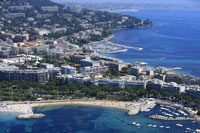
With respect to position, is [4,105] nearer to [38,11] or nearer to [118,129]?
[118,129]

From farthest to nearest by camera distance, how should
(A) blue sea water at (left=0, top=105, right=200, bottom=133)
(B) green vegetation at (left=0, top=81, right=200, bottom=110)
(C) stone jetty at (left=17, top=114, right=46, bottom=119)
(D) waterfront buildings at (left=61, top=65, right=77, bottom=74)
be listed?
(D) waterfront buildings at (left=61, top=65, right=77, bottom=74)
(B) green vegetation at (left=0, top=81, right=200, bottom=110)
(C) stone jetty at (left=17, top=114, right=46, bottom=119)
(A) blue sea water at (left=0, top=105, right=200, bottom=133)

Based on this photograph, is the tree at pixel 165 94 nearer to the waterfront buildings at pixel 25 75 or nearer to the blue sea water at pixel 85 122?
the blue sea water at pixel 85 122

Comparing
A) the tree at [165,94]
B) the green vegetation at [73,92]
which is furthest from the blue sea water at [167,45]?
→ the green vegetation at [73,92]

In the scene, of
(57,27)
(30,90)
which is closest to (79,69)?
(30,90)

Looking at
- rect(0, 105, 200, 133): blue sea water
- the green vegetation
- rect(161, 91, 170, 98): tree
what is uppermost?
rect(161, 91, 170, 98): tree

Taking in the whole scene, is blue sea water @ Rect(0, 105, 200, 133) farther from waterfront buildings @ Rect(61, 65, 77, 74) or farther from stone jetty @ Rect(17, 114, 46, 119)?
waterfront buildings @ Rect(61, 65, 77, 74)

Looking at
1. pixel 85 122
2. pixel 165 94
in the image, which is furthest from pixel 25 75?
pixel 165 94

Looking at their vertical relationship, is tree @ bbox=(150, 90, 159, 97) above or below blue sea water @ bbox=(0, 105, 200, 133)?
above

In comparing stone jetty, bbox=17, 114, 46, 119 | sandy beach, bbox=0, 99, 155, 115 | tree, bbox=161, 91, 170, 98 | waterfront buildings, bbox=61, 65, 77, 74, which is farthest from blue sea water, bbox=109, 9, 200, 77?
stone jetty, bbox=17, 114, 46, 119

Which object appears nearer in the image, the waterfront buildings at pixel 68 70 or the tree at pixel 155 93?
the tree at pixel 155 93
